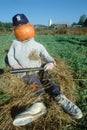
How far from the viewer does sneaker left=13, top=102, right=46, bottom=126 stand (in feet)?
12.3

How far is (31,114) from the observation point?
388 cm

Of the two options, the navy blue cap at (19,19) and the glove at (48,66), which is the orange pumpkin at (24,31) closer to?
the navy blue cap at (19,19)

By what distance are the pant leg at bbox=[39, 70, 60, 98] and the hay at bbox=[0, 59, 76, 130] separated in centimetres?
10

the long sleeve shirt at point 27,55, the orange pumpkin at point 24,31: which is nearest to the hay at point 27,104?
the long sleeve shirt at point 27,55

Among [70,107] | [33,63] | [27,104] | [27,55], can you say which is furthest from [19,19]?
[70,107]

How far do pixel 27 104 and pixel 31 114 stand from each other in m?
0.45

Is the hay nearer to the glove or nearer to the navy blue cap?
the glove

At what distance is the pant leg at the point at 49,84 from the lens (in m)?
4.42

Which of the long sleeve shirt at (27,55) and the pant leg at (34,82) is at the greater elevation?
the long sleeve shirt at (27,55)

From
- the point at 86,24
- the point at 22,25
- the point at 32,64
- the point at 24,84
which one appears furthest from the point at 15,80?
the point at 86,24

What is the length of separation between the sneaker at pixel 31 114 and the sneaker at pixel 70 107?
28 centimetres

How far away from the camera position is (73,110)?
4.16 metres

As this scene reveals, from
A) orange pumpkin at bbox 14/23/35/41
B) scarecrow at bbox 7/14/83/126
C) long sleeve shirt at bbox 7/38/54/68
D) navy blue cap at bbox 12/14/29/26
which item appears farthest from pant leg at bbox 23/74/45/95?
navy blue cap at bbox 12/14/29/26

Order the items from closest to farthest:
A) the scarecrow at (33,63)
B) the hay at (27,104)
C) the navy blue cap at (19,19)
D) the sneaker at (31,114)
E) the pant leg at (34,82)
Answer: the sneaker at (31,114) < the hay at (27,104) < the scarecrow at (33,63) < the pant leg at (34,82) < the navy blue cap at (19,19)
